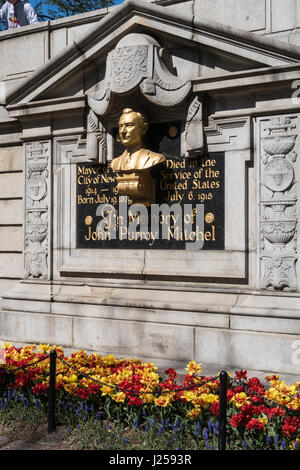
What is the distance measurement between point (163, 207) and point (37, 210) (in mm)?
2459

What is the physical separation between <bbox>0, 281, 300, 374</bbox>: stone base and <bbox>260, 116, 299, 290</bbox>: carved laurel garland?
1.13 feet

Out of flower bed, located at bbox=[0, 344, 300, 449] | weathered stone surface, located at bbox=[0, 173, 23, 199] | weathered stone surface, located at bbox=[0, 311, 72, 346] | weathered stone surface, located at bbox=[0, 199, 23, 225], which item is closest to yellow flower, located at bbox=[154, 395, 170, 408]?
flower bed, located at bbox=[0, 344, 300, 449]

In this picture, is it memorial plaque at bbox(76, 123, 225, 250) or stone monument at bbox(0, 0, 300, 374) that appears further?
memorial plaque at bbox(76, 123, 225, 250)

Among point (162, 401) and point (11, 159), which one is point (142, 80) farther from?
point (162, 401)

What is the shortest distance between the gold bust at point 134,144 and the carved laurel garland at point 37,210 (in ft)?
5.45

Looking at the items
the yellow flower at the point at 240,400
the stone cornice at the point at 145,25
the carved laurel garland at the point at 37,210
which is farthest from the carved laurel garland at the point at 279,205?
the carved laurel garland at the point at 37,210

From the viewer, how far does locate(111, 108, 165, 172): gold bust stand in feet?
29.7

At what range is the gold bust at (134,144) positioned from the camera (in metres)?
9.05

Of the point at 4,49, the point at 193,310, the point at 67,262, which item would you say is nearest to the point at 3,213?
the point at 67,262

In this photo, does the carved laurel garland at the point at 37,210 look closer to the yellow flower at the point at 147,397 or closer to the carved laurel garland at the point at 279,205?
the carved laurel garland at the point at 279,205

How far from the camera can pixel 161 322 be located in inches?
347

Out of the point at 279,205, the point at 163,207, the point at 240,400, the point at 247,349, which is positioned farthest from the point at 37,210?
the point at 240,400

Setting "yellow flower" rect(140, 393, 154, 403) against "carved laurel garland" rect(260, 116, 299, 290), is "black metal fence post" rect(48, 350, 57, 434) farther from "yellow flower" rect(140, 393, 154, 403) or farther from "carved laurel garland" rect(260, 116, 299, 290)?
"carved laurel garland" rect(260, 116, 299, 290)

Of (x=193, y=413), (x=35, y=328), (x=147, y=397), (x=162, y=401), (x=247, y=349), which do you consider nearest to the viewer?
(x=193, y=413)
